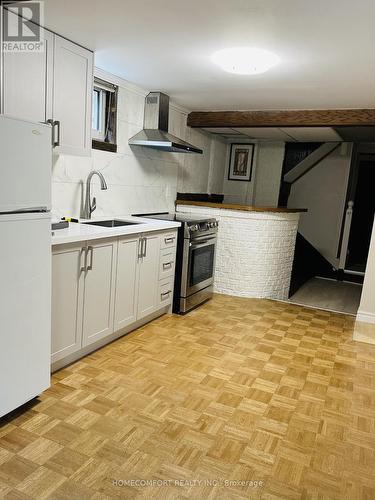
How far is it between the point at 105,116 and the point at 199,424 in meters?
2.82

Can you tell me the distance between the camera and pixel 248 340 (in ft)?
11.0

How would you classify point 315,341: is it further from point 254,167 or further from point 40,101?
point 254,167

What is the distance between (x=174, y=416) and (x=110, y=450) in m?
0.44

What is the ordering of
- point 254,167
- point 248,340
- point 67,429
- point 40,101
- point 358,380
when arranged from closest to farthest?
point 67,429, point 40,101, point 358,380, point 248,340, point 254,167

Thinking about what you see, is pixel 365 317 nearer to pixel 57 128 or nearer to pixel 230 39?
pixel 230 39

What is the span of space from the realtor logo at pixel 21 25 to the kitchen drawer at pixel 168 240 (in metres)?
1.79

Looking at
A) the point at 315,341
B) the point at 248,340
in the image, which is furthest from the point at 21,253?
the point at 315,341

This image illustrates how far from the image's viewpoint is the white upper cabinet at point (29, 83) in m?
2.19

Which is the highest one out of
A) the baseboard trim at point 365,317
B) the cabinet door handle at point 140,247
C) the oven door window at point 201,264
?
the cabinet door handle at point 140,247

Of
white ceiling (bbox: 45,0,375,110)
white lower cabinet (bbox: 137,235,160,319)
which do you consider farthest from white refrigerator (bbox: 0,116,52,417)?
white lower cabinet (bbox: 137,235,160,319)

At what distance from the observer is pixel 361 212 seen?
6.75 metres

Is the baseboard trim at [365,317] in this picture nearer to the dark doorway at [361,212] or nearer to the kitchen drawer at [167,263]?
the kitchen drawer at [167,263]

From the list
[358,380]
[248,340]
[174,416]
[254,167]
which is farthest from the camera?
[254,167]

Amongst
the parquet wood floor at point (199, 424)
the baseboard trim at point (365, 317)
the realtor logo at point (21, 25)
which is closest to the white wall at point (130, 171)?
the realtor logo at point (21, 25)
